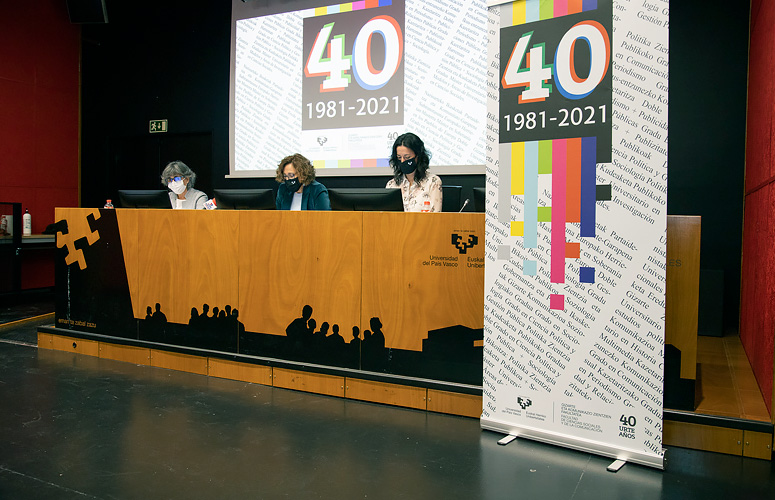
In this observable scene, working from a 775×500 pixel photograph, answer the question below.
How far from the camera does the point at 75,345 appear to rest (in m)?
3.95

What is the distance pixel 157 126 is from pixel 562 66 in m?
5.91

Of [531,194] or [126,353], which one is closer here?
[531,194]

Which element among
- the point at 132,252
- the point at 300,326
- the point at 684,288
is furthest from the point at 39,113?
the point at 684,288

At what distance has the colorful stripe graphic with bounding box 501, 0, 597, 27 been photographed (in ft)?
7.48

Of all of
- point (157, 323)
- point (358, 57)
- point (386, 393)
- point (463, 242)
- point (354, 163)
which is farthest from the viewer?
point (354, 163)

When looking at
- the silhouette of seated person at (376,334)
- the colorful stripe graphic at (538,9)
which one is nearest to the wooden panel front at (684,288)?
the colorful stripe graphic at (538,9)

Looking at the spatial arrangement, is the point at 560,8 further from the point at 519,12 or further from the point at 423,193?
the point at 423,193

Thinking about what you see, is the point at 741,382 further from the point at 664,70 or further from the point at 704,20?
the point at 704,20

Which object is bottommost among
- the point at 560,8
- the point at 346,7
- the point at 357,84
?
the point at 560,8

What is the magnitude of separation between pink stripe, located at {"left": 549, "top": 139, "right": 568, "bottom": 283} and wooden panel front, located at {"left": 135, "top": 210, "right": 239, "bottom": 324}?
1865mm

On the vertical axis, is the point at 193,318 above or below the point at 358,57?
below

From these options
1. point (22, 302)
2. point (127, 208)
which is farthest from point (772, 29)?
point (22, 302)

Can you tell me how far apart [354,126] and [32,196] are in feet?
12.8

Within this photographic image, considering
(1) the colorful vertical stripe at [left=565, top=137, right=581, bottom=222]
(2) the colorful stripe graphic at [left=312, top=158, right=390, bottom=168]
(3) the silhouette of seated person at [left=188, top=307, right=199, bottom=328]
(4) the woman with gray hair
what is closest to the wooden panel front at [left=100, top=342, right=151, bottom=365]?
(3) the silhouette of seated person at [left=188, top=307, right=199, bottom=328]
